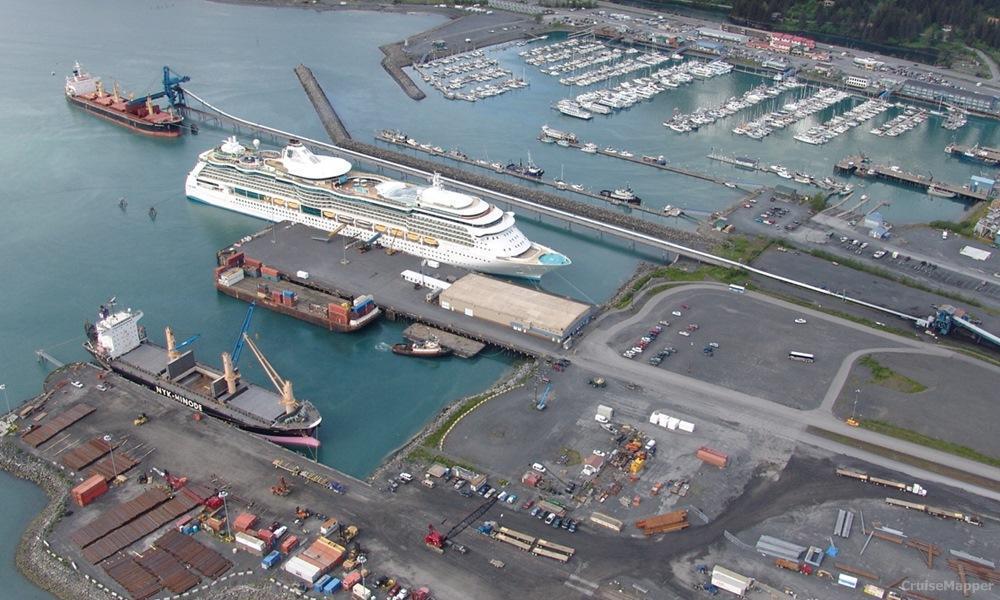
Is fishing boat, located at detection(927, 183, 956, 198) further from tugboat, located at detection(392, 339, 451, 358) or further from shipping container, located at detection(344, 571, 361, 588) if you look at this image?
shipping container, located at detection(344, 571, 361, 588)

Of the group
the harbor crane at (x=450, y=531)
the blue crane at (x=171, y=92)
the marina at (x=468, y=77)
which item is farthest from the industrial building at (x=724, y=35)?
the harbor crane at (x=450, y=531)

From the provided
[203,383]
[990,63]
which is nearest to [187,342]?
[203,383]

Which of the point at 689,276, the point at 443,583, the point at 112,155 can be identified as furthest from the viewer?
the point at 112,155

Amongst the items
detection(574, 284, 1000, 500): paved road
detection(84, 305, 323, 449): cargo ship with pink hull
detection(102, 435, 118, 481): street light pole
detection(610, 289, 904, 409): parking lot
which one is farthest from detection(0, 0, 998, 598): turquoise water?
detection(610, 289, 904, 409): parking lot

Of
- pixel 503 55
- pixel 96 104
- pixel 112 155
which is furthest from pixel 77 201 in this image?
pixel 503 55

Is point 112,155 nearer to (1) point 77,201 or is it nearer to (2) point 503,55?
(1) point 77,201

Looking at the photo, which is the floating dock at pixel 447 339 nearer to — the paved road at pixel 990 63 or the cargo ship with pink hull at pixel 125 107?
the cargo ship with pink hull at pixel 125 107

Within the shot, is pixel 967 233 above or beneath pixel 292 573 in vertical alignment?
above
